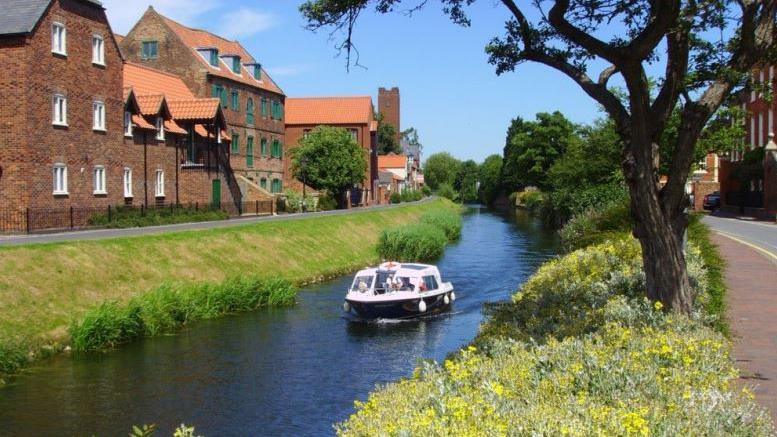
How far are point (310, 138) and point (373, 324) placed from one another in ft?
147

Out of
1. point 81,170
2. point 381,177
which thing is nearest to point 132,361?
point 81,170

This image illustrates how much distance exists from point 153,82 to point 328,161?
63.4 feet

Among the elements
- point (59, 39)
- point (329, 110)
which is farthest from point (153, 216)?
point (329, 110)

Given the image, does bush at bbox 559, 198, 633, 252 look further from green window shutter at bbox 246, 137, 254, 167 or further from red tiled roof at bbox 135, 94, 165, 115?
green window shutter at bbox 246, 137, 254, 167

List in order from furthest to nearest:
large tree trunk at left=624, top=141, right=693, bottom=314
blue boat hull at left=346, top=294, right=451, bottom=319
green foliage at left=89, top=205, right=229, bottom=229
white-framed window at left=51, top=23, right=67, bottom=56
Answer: green foliage at left=89, top=205, right=229, bottom=229 → white-framed window at left=51, top=23, right=67, bottom=56 → blue boat hull at left=346, top=294, right=451, bottom=319 → large tree trunk at left=624, top=141, right=693, bottom=314

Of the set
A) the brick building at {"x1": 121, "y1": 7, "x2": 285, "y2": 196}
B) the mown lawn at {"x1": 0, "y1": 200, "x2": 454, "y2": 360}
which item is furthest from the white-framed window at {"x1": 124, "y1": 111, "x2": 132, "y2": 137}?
the brick building at {"x1": 121, "y1": 7, "x2": 285, "y2": 196}

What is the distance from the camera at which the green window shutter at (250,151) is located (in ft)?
201

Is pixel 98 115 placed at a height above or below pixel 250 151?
above

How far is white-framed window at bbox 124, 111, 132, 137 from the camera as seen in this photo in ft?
130

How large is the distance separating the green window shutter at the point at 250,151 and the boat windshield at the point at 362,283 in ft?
120

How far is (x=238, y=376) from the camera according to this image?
17.0 metres

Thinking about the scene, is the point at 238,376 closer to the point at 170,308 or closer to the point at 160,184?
the point at 170,308

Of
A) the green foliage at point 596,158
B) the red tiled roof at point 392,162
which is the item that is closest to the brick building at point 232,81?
the green foliage at point 596,158

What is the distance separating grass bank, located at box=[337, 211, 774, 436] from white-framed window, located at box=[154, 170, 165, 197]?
3561cm
